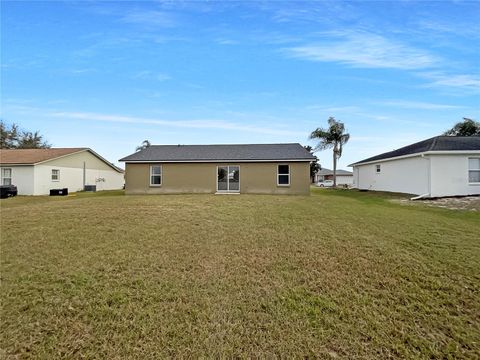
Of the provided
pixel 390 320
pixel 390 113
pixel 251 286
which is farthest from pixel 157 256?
pixel 390 113

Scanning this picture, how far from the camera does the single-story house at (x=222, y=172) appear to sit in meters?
Result: 18.2

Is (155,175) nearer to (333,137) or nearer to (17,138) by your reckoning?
(333,137)

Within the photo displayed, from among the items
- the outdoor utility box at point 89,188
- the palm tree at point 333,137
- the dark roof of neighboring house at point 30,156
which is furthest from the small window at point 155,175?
the palm tree at point 333,137

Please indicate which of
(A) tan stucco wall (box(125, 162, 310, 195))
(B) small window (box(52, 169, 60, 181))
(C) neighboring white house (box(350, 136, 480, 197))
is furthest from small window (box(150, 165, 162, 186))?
(C) neighboring white house (box(350, 136, 480, 197))

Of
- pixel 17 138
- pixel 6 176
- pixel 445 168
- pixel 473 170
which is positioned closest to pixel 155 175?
pixel 6 176

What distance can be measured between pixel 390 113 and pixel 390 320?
19.3 meters

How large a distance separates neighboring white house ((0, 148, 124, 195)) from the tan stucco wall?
8.98 metres

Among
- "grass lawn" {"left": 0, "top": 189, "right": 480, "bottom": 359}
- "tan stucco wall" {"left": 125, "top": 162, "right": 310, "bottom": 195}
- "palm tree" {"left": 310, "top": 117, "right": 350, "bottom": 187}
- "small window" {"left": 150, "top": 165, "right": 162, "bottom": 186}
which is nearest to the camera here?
"grass lawn" {"left": 0, "top": 189, "right": 480, "bottom": 359}

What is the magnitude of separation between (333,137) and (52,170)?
95.3 ft

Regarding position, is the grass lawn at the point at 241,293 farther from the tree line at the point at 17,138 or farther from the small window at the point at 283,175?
the tree line at the point at 17,138

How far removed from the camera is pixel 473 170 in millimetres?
16453

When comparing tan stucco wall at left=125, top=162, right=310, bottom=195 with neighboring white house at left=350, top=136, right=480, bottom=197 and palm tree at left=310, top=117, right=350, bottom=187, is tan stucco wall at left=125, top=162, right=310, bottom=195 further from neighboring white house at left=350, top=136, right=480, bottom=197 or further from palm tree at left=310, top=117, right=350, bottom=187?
palm tree at left=310, top=117, right=350, bottom=187

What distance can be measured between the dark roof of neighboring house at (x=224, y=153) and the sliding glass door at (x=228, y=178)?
71 cm

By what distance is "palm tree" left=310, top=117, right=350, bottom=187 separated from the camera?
31.7 meters
